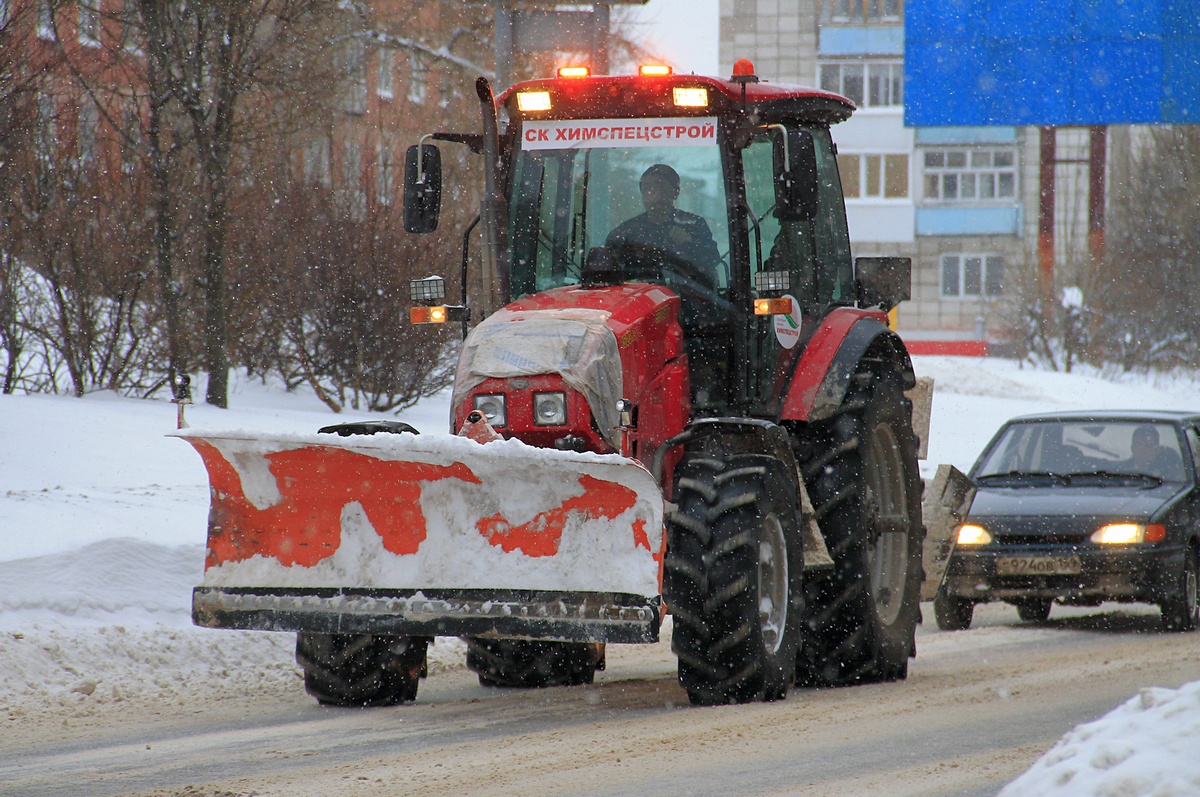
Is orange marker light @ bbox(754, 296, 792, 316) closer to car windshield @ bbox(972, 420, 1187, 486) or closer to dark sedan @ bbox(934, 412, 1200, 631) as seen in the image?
dark sedan @ bbox(934, 412, 1200, 631)

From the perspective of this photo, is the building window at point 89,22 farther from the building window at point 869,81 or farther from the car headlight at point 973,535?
the building window at point 869,81

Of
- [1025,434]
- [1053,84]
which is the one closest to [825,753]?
[1025,434]

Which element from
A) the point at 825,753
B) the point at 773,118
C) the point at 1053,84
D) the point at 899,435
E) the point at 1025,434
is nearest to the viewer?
the point at 825,753

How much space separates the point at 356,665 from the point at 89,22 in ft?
37.1

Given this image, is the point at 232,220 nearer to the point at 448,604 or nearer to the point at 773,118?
the point at 773,118

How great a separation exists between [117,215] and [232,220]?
43.5 inches

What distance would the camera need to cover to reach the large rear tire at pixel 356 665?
21.4ft

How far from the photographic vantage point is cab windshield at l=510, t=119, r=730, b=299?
23.0 ft

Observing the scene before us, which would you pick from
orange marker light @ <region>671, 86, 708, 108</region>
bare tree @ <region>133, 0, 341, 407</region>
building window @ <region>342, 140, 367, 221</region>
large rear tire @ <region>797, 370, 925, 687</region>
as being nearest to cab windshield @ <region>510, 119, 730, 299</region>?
orange marker light @ <region>671, 86, 708, 108</region>

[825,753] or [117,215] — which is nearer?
[825,753]

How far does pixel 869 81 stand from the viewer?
151ft

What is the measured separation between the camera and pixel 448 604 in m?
5.85

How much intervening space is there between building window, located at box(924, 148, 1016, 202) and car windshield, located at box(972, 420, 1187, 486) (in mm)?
35955

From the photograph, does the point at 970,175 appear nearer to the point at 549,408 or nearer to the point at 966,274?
the point at 966,274
